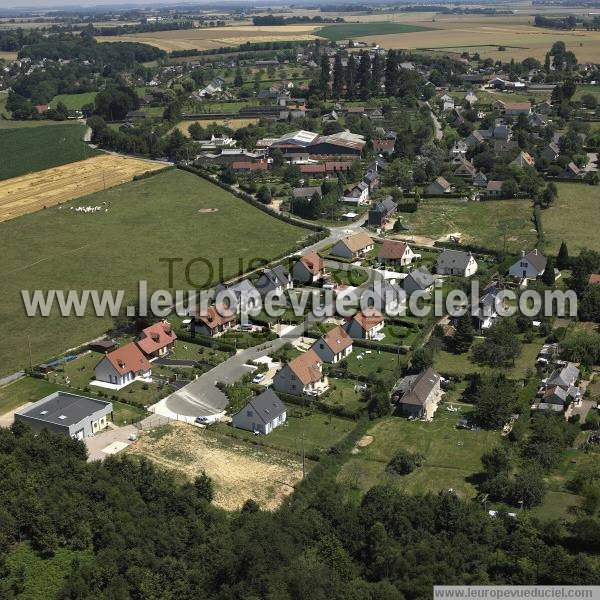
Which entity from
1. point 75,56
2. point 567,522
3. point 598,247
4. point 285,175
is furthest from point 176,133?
point 75,56

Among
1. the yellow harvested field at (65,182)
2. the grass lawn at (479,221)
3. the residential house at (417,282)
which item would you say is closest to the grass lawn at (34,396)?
the residential house at (417,282)

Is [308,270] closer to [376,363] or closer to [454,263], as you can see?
[454,263]

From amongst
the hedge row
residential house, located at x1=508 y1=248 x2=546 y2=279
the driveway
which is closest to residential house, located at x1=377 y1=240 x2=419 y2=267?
residential house, located at x1=508 y1=248 x2=546 y2=279

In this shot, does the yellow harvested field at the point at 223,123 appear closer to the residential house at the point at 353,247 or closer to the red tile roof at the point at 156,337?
the residential house at the point at 353,247

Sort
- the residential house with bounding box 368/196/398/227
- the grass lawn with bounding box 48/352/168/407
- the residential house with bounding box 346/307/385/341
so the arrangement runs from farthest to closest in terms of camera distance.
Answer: the residential house with bounding box 368/196/398/227 < the residential house with bounding box 346/307/385/341 < the grass lawn with bounding box 48/352/168/407

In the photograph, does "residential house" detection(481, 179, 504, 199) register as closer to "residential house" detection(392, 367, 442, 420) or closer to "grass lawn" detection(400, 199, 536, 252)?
"grass lawn" detection(400, 199, 536, 252)

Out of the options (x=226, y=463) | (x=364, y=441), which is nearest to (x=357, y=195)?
(x=364, y=441)
